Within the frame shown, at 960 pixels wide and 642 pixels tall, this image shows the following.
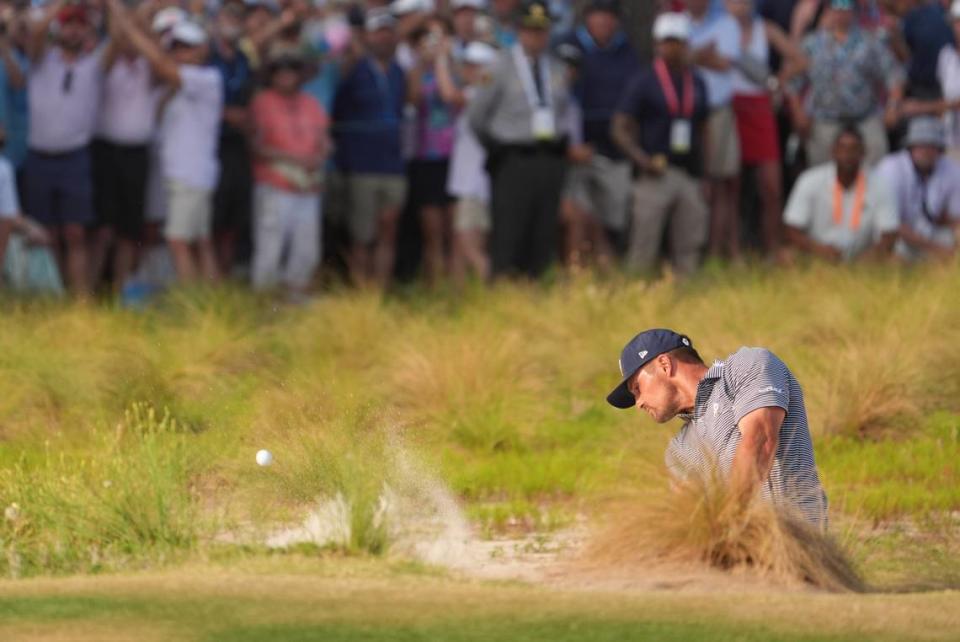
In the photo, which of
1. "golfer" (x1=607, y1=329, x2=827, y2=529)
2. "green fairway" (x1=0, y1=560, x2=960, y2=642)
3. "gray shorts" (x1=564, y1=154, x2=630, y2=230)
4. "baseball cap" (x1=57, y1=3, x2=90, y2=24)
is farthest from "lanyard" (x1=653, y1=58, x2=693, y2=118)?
"green fairway" (x1=0, y1=560, x2=960, y2=642)

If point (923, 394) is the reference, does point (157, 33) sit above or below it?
above

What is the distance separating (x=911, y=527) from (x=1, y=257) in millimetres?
6792

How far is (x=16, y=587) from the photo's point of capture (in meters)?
8.26

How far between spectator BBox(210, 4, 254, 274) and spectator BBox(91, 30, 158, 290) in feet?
1.92

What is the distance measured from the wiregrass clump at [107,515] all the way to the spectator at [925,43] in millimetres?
9994

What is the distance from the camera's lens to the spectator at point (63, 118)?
1537cm

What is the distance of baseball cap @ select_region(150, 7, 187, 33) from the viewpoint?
1570 centimetres

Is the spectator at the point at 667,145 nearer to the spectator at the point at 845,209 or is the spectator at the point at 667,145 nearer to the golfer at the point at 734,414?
the spectator at the point at 845,209

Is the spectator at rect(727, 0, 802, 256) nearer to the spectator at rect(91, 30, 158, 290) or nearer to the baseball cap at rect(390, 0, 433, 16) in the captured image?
the baseball cap at rect(390, 0, 433, 16)

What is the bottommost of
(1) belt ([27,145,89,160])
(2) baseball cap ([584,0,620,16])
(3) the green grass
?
(3) the green grass

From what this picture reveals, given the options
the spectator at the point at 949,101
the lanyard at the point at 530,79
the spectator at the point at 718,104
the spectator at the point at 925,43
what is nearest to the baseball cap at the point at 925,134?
the spectator at the point at 949,101

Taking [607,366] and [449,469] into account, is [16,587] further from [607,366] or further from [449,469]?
A: [607,366]

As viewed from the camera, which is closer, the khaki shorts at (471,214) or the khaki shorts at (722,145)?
the khaki shorts at (471,214)

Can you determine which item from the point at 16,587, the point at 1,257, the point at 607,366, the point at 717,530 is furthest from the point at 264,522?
the point at 1,257
